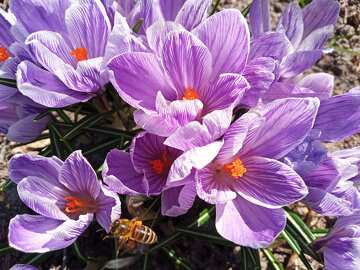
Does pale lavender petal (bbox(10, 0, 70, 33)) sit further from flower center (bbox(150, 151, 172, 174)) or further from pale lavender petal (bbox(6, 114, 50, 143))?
flower center (bbox(150, 151, 172, 174))

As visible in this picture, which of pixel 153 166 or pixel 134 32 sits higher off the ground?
pixel 134 32

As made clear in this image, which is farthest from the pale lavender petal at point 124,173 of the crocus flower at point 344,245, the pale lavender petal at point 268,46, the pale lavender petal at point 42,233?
the crocus flower at point 344,245

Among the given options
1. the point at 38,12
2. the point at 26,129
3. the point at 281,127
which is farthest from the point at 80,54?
the point at 281,127

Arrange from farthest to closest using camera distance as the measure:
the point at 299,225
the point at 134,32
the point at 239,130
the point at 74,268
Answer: the point at 74,268 → the point at 299,225 → the point at 134,32 → the point at 239,130

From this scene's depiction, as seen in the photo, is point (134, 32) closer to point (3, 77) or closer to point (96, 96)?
point (96, 96)

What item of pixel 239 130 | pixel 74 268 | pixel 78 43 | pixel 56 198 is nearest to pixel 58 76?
pixel 78 43

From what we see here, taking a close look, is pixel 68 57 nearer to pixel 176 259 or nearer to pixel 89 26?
pixel 89 26
